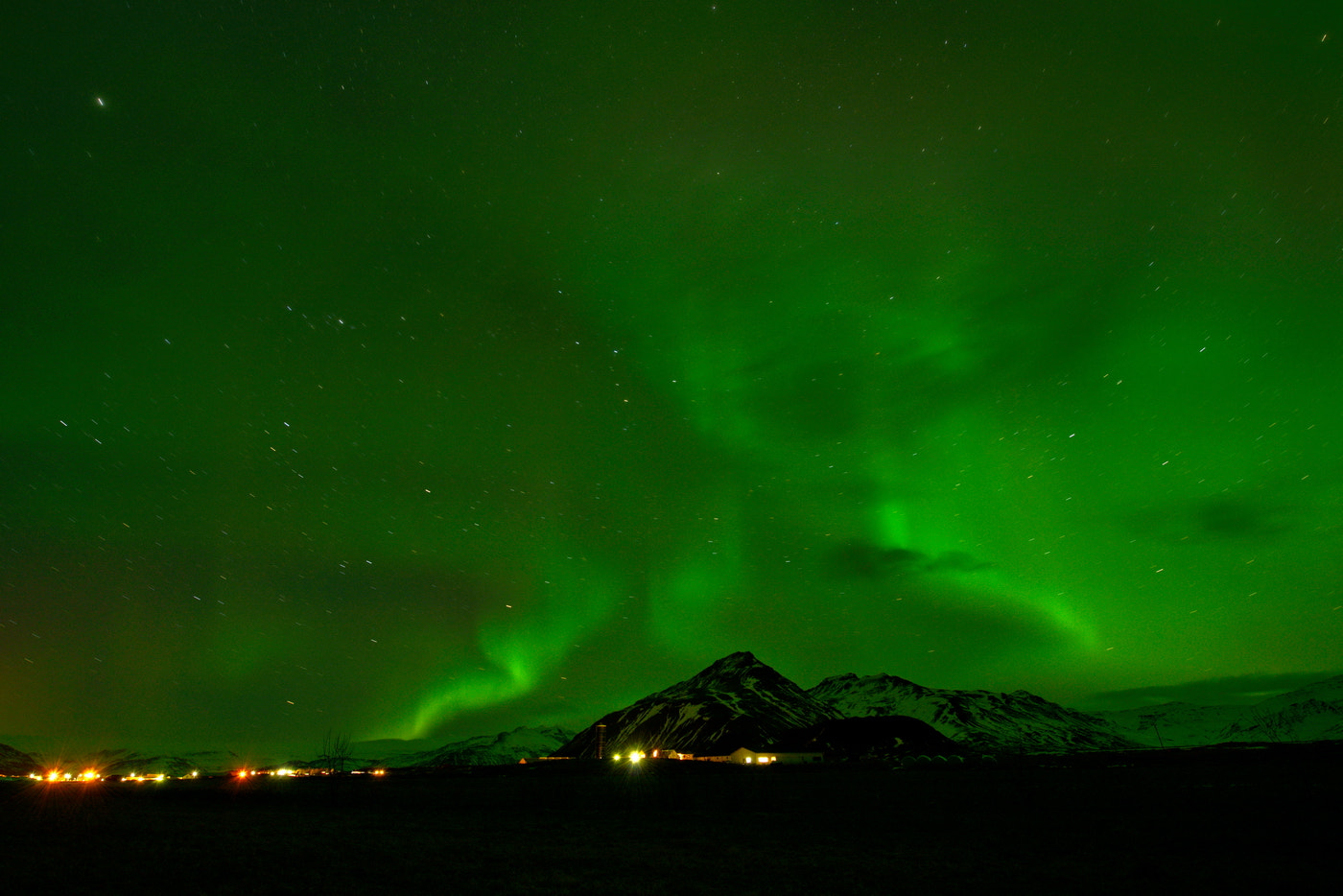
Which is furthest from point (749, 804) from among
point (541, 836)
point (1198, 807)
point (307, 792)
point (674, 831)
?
point (307, 792)

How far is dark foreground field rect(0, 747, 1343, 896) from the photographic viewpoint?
20375 millimetres

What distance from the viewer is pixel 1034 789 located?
55.8 m

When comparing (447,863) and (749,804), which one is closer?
(447,863)

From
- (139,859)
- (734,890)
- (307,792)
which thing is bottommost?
(734,890)

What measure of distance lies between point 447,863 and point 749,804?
25.8m

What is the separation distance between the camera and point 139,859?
80.5 feet

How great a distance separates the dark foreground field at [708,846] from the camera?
66.8ft

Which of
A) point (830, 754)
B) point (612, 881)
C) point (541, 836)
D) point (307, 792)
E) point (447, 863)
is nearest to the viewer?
point (612, 881)

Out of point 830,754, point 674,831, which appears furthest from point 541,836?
point 830,754

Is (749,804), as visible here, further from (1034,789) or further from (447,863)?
(447,863)

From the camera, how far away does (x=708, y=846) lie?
27.6m

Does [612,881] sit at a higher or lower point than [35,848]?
lower

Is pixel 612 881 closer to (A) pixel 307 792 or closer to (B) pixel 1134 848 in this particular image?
(B) pixel 1134 848

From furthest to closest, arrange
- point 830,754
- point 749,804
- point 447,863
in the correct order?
point 830,754 < point 749,804 < point 447,863
